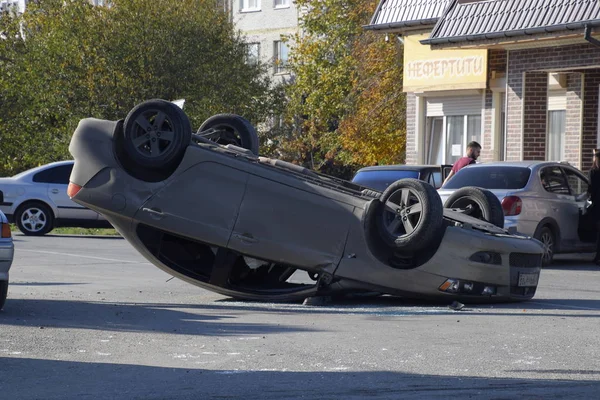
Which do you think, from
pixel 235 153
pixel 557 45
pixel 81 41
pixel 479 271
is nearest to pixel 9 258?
pixel 235 153

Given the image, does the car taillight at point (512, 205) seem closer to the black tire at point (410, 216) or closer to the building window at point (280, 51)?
the black tire at point (410, 216)

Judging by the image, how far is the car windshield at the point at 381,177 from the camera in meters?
21.0

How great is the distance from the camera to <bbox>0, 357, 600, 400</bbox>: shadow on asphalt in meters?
7.15

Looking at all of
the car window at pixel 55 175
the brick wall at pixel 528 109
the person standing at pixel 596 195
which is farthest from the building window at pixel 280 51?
the person standing at pixel 596 195

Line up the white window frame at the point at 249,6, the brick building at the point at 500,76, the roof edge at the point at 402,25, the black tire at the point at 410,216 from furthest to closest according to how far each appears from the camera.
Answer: the white window frame at the point at 249,6
the roof edge at the point at 402,25
the brick building at the point at 500,76
the black tire at the point at 410,216

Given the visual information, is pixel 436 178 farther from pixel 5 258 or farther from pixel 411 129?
pixel 5 258

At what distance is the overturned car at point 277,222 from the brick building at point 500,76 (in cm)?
1025

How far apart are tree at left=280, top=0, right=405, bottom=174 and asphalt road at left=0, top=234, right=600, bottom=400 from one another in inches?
1110

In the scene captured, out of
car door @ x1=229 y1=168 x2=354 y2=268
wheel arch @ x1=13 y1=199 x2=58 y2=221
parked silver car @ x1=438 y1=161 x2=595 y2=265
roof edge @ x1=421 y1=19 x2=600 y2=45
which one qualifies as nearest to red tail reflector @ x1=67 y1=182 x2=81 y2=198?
car door @ x1=229 y1=168 x2=354 y2=268

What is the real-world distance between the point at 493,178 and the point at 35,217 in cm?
1100

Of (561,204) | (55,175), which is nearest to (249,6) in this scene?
(55,175)

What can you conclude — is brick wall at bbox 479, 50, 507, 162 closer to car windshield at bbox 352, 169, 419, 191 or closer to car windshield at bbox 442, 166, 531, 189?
car windshield at bbox 352, 169, 419, 191

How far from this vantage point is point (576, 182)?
19.3 meters

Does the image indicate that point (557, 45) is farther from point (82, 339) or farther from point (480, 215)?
point (82, 339)
